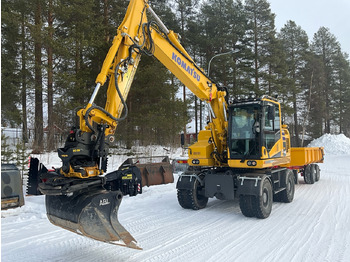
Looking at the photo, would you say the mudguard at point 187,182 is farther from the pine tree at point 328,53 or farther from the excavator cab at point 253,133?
the pine tree at point 328,53

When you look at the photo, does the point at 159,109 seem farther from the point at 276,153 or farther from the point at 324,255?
the point at 324,255

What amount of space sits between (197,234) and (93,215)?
247 cm

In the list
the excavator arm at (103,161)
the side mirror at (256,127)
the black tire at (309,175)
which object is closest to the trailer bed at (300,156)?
the black tire at (309,175)

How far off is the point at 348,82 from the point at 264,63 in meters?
21.8

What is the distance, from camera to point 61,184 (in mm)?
3920

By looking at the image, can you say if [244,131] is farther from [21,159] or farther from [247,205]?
[21,159]

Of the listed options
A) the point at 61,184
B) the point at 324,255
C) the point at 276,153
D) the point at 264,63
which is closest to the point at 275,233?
the point at 324,255

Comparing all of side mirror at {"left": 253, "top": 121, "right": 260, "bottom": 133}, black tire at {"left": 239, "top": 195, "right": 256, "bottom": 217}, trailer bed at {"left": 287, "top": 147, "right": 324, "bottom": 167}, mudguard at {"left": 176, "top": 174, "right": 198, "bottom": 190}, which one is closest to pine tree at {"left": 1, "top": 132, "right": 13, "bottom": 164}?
mudguard at {"left": 176, "top": 174, "right": 198, "bottom": 190}

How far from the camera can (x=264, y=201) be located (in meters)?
6.87

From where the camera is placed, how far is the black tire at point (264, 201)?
6.54m

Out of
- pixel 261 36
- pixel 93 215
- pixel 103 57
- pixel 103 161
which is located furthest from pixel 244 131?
pixel 261 36

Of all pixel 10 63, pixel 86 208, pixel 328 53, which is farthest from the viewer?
pixel 328 53

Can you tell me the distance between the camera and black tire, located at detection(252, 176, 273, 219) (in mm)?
6543

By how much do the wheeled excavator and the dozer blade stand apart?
0.01 metres
